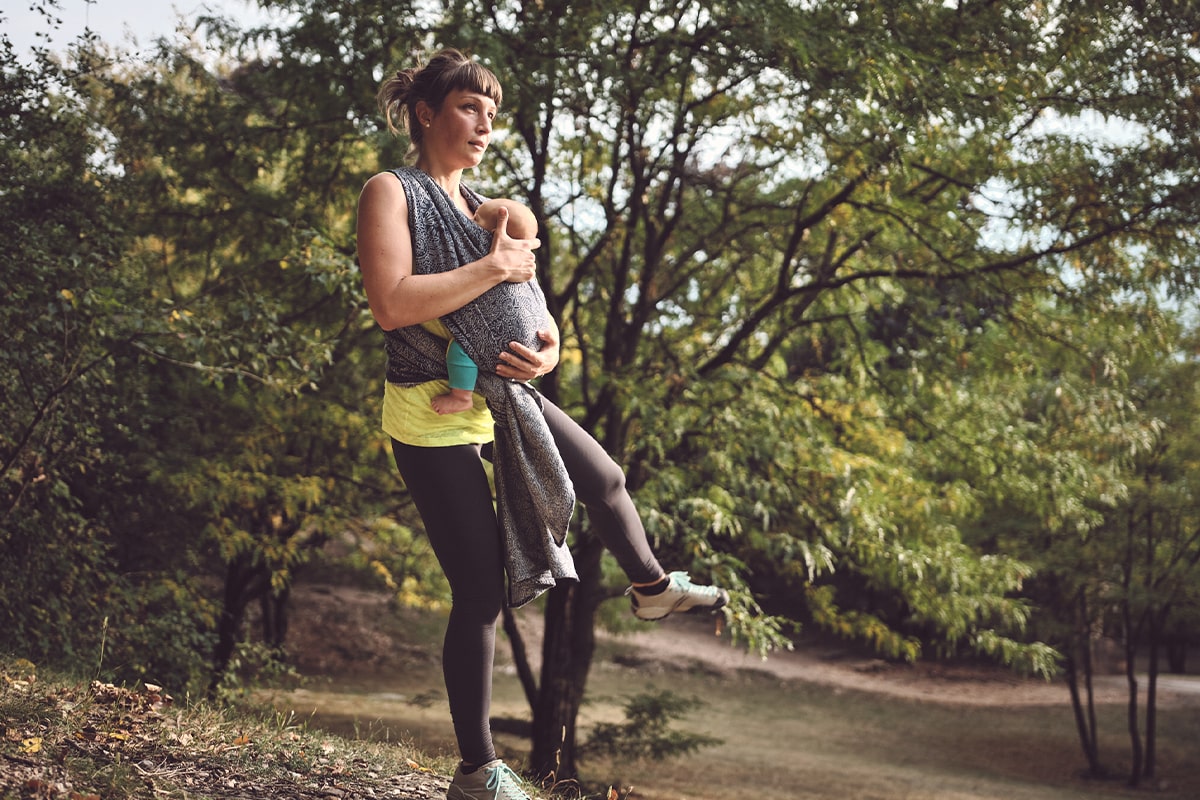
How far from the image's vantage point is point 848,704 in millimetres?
18078

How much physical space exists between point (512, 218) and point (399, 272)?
33cm

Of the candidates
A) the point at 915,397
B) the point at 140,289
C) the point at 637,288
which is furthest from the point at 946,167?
the point at 140,289

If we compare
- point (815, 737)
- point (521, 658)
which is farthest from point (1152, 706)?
point (521, 658)

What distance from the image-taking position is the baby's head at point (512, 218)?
2.46 m

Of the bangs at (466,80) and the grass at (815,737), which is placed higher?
the bangs at (466,80)

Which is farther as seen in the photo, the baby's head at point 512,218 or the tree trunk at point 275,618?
the tree trunk at point 275,618

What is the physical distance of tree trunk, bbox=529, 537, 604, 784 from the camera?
874 cm

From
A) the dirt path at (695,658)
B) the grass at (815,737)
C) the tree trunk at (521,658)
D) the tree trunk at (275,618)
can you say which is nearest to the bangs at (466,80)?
the tree trunk at (521,658)

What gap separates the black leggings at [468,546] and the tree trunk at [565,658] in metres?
6.19

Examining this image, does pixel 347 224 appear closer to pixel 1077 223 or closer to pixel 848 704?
pixel 1077 223

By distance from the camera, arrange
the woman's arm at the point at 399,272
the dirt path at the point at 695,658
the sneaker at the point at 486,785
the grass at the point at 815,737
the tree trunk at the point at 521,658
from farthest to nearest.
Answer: the dirt path at the point at 695,658, the grass at the point at 815,737, the tree trunk at the point at 521,658, the sneaker at the point at 486,785, the woman's arm at the point at 399,272

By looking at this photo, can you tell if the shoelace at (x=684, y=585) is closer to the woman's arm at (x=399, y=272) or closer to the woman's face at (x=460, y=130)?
the woman's arm at (x=399, y=272)

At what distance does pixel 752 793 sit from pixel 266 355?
7.52 m

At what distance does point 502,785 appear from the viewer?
8.06ft
